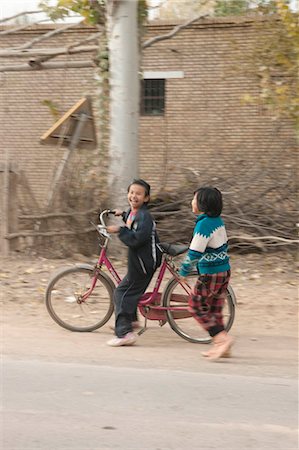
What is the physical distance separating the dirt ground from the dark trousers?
0.74 ft

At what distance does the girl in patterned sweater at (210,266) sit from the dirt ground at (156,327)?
32 centimetres

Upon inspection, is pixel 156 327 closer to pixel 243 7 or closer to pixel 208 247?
pixel 208 247

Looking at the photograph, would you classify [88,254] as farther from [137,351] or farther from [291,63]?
[291,63]

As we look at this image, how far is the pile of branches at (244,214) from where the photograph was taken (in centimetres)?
981

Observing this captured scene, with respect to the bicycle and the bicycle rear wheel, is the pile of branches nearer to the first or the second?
the bicycle

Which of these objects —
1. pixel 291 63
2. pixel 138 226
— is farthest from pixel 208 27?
pixel 138 226

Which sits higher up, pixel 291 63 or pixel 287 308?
pixel 291 63

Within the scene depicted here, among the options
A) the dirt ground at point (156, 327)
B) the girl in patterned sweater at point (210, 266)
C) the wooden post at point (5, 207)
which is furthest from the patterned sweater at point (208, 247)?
the wooden post at point (5, 207)

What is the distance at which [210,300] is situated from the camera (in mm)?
5633

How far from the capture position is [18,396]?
14.9ft

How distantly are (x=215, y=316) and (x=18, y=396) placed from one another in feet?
6.35

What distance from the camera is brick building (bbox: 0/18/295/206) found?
16.1 m

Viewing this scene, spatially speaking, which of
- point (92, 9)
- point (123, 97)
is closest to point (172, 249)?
point (123, 97)

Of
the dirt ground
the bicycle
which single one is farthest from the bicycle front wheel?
the dirt ground
